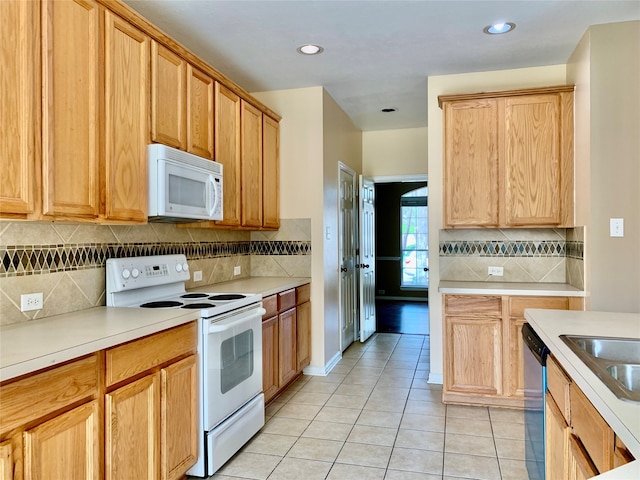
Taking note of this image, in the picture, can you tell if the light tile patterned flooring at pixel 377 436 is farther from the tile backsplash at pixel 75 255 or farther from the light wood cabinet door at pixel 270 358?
the tile backsplash at pixel 75 255

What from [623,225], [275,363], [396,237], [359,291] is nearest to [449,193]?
[623,225]

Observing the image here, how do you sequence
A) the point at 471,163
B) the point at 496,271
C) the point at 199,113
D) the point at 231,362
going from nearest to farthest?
the point at 231,362 → the point at 199,113 → the point at 471,163 → the point at 496,271

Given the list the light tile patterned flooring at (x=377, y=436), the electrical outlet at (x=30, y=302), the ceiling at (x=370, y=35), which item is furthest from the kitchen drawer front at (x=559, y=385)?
the electrical outlet at (x=30, y=302)

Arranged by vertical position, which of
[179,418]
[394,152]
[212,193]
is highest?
[394,152]

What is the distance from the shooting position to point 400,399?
3.56 metres

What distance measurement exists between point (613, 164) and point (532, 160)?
0.57 m

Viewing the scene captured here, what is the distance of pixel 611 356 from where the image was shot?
1.63 m

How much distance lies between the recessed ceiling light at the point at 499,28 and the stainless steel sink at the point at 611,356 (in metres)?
2.19

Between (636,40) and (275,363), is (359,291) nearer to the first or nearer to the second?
(275,363)

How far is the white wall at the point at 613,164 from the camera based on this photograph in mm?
3025

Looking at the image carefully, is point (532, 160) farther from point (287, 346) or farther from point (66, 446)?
point (66, 446)

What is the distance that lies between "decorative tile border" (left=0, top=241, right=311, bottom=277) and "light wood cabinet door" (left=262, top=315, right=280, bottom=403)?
2.56 ft

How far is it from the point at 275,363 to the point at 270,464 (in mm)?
942

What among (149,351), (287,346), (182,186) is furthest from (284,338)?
(149,351)
